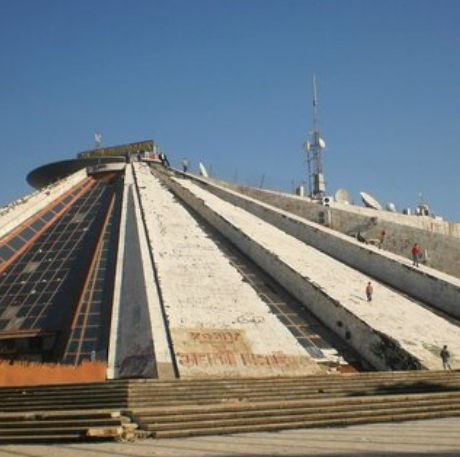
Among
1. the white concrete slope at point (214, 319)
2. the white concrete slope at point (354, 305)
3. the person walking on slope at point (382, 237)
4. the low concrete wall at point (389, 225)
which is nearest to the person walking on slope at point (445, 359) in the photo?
the white concrete slope at point (354, 305)

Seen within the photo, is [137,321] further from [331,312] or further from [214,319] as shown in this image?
[331,312]

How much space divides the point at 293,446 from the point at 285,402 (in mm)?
3191

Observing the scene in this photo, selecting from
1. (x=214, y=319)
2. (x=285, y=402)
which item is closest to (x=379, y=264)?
(x=214, y=319)

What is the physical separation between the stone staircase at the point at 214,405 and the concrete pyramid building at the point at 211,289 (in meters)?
2.05

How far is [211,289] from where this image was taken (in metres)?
17.7

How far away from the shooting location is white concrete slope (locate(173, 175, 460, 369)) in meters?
15.4

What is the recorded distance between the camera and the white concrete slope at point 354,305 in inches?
608

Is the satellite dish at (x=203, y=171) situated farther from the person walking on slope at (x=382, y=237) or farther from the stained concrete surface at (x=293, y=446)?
the stained concrete surface at (x=293, y=446)

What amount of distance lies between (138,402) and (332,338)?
771 centimetres

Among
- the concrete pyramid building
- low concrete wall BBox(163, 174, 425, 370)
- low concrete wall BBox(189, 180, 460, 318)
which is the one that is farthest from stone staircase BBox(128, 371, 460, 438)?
low concrete wall BBox(189, 180, 460, 318)

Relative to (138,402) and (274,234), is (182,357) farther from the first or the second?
(274,234)

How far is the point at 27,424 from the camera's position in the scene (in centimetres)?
824

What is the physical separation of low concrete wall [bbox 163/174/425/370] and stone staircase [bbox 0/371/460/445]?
155cm

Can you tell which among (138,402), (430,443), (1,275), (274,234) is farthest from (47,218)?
(430,443)
